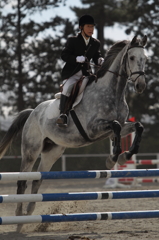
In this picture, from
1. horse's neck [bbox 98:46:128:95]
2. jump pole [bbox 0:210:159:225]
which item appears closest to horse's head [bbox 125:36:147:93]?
horse's neck [bbox 98:46:128:95]

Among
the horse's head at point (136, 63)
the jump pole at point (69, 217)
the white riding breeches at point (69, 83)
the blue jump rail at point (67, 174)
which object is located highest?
the horse's head at point (136, 63)

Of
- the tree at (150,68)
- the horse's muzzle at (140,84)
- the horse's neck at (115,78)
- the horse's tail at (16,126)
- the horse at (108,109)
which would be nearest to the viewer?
the horse's muzzle at (140,84)

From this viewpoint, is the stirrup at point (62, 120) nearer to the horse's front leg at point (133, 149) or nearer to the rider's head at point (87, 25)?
the horse's front leg at point (133, 149)

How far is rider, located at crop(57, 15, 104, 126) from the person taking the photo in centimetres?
600

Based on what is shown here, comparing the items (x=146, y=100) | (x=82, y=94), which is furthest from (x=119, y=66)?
(x=146, y=100)

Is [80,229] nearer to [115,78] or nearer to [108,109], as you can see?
[108,109]

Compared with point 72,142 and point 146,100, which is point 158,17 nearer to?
point 146,100

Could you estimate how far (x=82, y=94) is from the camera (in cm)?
604

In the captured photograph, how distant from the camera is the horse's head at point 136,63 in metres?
5.32

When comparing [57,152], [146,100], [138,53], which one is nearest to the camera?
[138,53]

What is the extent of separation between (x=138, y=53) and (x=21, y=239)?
258 cm

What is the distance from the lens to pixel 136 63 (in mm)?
5465

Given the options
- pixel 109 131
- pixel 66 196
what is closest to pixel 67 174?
pixel 66 196

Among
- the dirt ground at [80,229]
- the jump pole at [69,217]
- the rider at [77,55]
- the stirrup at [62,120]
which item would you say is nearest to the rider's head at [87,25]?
the rider at [77,55]
